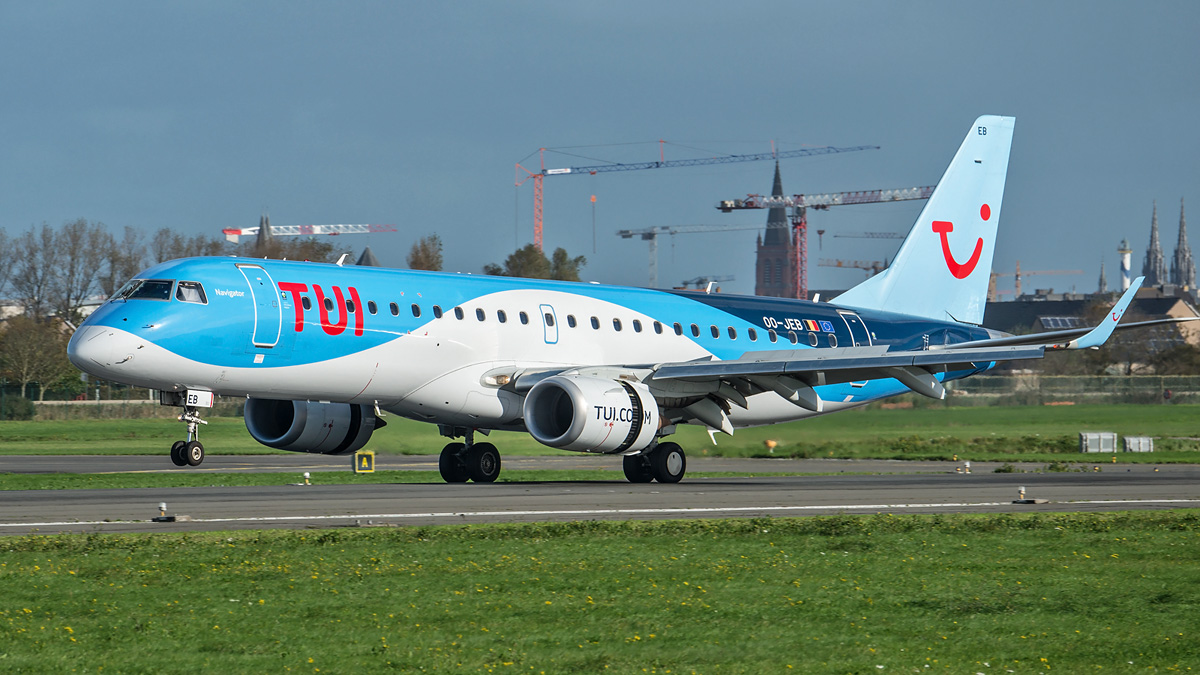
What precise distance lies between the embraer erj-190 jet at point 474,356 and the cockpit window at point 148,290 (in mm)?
27

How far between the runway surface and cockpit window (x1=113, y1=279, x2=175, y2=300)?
11.3 feet

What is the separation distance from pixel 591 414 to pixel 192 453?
282 inches

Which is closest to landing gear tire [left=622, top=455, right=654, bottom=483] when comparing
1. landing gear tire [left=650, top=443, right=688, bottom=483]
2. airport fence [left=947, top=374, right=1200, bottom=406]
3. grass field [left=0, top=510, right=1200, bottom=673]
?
landing gear tire [left=650, top=443, right=688, bottom=483]

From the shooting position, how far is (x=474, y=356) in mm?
26719

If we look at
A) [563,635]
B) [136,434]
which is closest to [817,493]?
[563,635]

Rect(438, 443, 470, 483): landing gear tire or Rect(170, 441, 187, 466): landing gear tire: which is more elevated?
Rect(170, 441, 187, 466): landing gear tire

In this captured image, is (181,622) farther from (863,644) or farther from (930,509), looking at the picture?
(930,509)

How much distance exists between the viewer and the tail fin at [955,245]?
37531mm

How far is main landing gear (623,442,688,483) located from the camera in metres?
28.1

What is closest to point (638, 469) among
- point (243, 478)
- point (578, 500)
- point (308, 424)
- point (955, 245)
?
point (578, 500)

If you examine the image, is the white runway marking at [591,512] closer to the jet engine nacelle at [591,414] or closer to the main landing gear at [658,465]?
the jet engine nacelle at [591,414]

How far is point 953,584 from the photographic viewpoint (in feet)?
41.0

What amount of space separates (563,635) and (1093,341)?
20879 mm

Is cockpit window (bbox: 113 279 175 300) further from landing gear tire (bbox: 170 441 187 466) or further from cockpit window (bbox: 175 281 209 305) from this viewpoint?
landing gear tire (bbox: 170 441 187 466)
